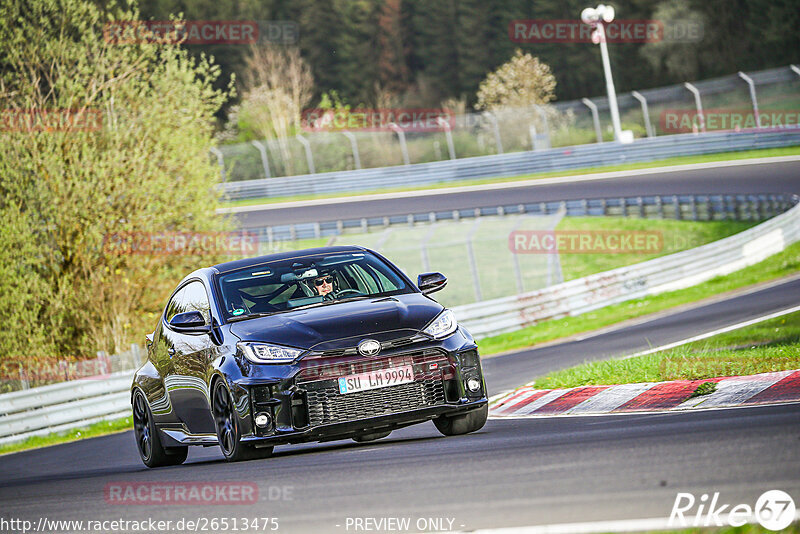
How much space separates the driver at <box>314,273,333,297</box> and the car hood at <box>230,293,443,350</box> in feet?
1.53

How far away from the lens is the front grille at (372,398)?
26.5 ft

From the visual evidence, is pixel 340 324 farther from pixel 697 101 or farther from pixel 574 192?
pixel 697 101

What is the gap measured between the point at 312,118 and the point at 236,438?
74.5 meters

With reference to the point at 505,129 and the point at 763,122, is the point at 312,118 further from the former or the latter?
the point at 763,122

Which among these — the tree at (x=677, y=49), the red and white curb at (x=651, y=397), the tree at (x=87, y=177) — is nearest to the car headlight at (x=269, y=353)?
the red and white curb at (x=651, y=397)

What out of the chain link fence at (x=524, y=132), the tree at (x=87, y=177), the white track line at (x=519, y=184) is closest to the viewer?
the tree at (x=87, y=177)

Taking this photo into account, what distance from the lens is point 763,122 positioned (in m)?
45.7

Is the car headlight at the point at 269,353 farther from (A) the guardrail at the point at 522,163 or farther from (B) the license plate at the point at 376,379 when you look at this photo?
(A) the guardrail at the point at 522,163

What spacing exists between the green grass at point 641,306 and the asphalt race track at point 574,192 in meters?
7.70

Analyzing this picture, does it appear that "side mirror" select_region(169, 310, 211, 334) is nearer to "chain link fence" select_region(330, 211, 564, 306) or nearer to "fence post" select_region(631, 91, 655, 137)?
Answer: "chain link fence" select_region(330, 211, 564, 306)

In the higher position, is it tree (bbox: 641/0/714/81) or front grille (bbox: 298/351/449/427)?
tree (bbox: 641/0/714/81)

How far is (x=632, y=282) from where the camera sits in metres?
25.3

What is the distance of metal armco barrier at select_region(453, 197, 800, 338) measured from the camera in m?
23.5

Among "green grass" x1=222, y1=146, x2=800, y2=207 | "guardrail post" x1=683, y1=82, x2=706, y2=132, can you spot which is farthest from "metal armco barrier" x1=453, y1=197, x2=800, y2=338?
"guardrail post" x1=683, y1=82, x2=706, y2=132
